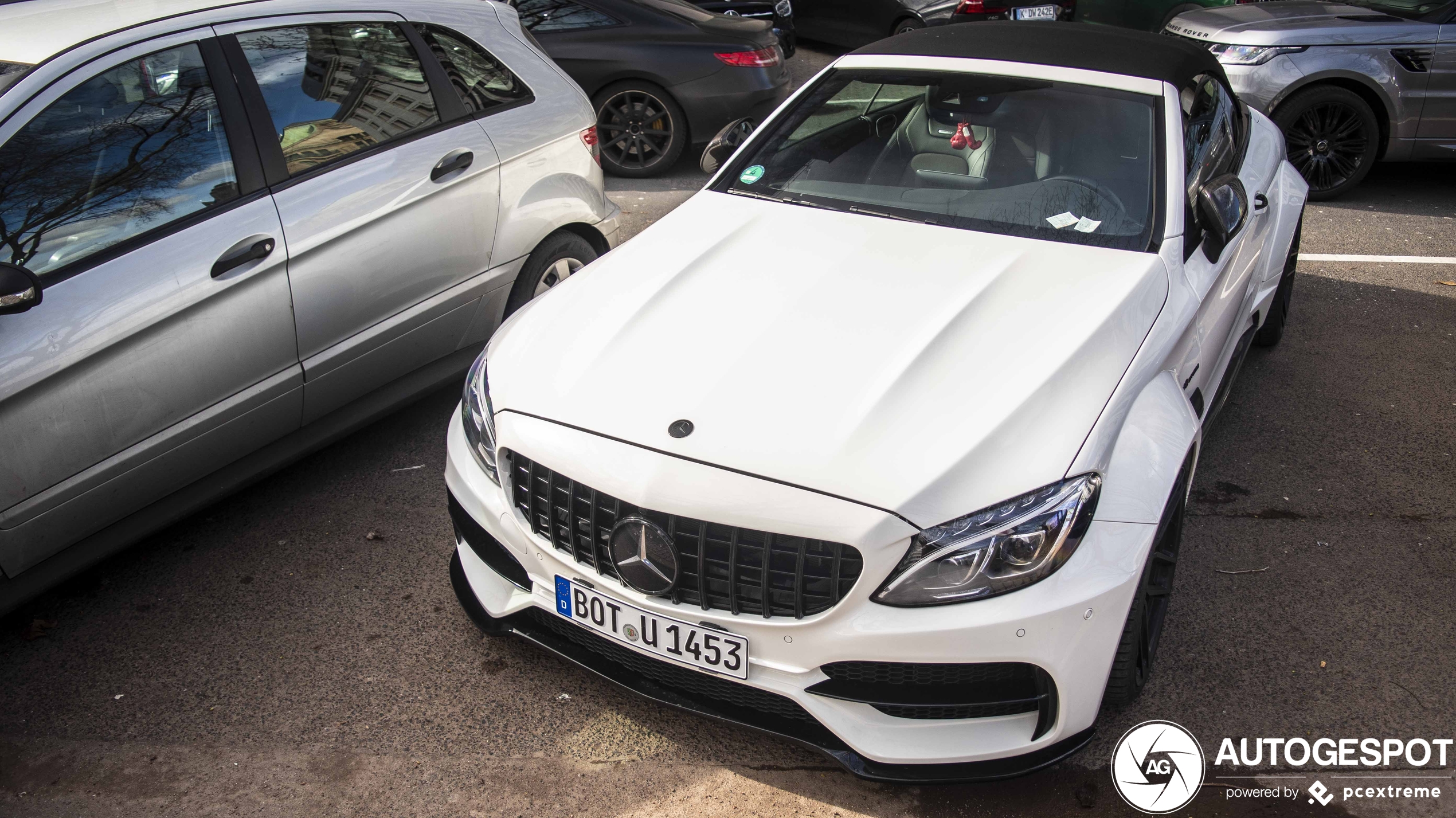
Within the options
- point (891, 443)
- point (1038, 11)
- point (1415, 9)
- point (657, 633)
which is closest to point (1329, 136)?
point (1415, 9)

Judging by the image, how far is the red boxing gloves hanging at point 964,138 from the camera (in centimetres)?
367

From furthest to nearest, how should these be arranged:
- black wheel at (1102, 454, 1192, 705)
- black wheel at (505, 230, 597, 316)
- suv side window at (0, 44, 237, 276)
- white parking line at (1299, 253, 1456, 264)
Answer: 1. white parking line at (1299, 253, 1456, 264)
2. black wheel at (505, 230, 597, 316)
3. suv side window at (0, 44, 237, 276)
4. black wheel at (1102, 454, 1192, 705)

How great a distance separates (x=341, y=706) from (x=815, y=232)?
1.95 m

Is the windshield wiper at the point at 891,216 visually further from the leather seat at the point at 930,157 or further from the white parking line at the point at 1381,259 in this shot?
the white parking line at the point at 1381,259

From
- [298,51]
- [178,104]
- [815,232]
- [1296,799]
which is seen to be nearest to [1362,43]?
[815,232]

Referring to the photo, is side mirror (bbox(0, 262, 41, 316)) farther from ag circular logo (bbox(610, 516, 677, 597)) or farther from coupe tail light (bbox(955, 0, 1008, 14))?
coupe tail light (bbox(955, 0, 1008, 14))

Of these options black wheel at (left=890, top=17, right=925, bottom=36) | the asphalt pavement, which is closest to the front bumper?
the asphalt pavement

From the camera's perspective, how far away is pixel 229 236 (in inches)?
134

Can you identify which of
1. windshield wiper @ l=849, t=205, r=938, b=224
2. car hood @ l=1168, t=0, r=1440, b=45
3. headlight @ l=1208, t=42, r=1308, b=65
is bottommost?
headlight @ l=1208, t=42, r=1308, b=65

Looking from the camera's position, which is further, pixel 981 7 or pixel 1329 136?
pixel 981 7

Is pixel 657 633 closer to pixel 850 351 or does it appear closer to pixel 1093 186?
pixel 850 351

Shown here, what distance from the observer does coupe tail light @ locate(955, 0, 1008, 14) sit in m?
10.1

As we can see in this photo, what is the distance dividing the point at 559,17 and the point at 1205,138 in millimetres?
5126

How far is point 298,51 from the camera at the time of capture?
149 inches
